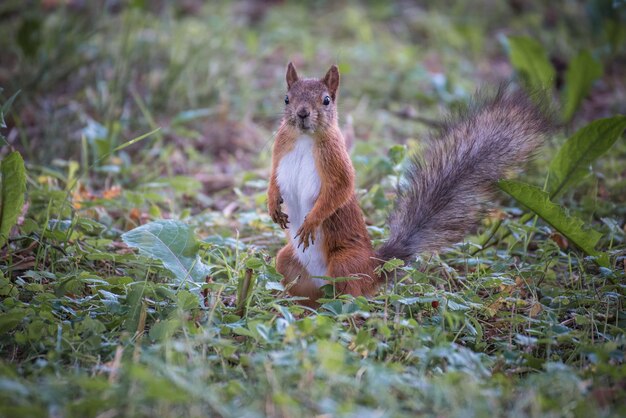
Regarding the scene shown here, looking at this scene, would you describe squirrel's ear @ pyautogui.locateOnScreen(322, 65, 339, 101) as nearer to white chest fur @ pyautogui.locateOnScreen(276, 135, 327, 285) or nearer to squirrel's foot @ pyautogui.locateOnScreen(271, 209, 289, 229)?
white chest fur @ pyautogui.locateOnScreen(276, 135, 327, 285)

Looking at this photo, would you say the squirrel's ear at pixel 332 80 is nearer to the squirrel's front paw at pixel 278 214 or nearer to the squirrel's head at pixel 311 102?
the squirrel's head at pixel 311 102

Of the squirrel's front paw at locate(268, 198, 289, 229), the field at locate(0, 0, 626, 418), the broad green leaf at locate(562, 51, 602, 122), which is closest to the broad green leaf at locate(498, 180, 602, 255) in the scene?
the field at locate(0, 0, 626, 418)

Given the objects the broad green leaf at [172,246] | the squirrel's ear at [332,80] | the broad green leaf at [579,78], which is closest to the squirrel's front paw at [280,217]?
the broad green leaf at [172,246]

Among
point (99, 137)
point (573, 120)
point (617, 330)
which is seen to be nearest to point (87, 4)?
point (99, 137)

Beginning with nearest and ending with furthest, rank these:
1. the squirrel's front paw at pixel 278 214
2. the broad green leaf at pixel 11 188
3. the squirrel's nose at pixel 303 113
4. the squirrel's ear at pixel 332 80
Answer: the broad green leaf at pixel 11 188 < the squirrel's nose at pixel 303 113 < the squirrel's front paw at pixel 278 214 < the squirrel's ear at pixel 332 80

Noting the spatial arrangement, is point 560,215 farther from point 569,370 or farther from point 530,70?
point 530,70

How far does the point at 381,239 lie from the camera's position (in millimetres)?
3104

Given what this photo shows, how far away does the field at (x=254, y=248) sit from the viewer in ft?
6.16

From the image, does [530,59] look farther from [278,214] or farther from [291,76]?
[278,214]

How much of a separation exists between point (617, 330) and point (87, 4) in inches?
201

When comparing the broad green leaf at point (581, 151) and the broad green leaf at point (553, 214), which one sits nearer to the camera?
the broad green leaf at point (553, 214)

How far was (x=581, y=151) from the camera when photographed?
314 centimetres

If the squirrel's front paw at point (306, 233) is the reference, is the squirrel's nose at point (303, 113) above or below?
above

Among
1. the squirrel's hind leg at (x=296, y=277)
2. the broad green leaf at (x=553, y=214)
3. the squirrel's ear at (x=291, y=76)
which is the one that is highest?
the squirrel's ear at (x=291, y=76)
